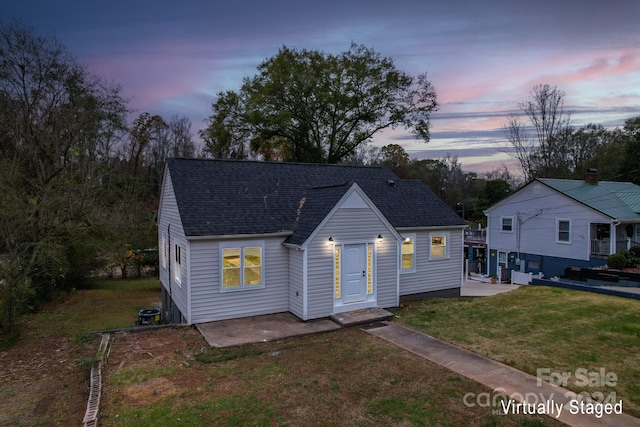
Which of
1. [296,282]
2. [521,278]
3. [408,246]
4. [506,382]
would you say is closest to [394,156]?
[521,278]

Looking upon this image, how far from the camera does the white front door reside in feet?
37.3

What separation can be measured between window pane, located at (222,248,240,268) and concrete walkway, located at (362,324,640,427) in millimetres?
4543

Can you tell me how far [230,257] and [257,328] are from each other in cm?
226

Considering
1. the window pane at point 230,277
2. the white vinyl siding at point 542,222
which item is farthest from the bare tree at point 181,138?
the window pane at point 230,277

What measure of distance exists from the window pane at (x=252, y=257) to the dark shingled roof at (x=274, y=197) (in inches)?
23.9

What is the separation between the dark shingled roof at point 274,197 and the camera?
11.2 meters

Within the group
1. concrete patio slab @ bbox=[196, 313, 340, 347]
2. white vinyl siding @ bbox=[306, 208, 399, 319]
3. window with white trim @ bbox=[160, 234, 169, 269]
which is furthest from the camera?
window with white trim @ bbox=[160, 234, 169, 269]

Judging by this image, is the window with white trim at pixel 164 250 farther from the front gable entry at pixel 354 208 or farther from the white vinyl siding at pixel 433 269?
the white vinyl siding at pixel 433 269

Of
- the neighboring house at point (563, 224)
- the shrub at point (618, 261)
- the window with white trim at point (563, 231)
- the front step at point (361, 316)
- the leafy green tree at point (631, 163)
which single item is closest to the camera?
the front step at point (361, 316)

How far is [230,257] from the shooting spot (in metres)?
11.0

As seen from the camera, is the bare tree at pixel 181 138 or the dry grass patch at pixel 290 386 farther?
the bare tree at pixel 181 138

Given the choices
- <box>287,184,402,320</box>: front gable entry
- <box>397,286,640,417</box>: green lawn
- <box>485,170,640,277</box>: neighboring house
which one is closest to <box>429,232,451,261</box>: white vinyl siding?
<box>397,286,640,417</box>: green lawn

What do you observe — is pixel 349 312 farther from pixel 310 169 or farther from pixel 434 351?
pixel 310 169
